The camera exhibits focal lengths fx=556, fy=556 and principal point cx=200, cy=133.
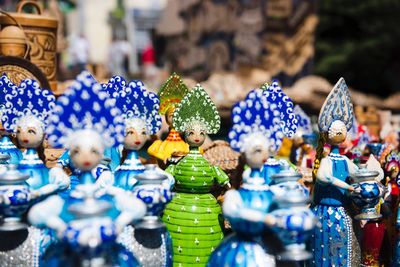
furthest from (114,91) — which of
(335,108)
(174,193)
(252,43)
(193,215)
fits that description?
(252,43)

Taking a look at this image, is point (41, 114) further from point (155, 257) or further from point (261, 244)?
point (261, 244)

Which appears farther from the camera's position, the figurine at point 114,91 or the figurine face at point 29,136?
the figurine at point 114,91

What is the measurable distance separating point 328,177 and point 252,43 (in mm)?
10516

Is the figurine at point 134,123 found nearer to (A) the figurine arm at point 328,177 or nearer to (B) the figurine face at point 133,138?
(B) the figurine face at point 133,138

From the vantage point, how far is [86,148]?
7.85ft

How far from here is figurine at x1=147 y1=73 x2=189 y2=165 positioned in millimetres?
3857

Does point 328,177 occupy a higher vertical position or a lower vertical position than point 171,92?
lower

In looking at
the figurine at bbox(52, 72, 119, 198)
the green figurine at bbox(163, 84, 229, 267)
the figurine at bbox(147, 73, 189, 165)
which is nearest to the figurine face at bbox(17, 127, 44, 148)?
the figurine at bbox(52, 72, 119, 198)

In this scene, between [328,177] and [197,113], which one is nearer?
[328,177]

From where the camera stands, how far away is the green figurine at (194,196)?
10.4 ft

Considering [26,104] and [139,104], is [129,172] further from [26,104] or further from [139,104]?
[26,104]

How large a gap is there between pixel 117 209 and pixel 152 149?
1629 millimetres

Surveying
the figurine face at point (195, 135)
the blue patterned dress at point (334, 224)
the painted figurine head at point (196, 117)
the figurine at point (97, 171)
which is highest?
the painted figurine head at point (196, 117)

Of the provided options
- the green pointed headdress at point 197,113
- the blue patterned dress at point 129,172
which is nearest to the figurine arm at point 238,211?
the blue patterned dress at point 129,172
